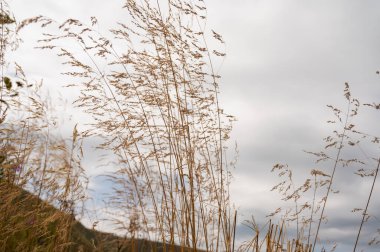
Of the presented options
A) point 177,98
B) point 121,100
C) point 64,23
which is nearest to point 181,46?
point 177,98

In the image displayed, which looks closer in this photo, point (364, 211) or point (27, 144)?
point (364, 211)

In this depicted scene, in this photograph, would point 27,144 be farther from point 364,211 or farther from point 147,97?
point 364,211

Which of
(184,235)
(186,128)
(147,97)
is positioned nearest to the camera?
(184,235)

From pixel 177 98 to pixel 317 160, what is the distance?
4.55ft

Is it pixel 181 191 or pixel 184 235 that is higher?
pixel 181 191

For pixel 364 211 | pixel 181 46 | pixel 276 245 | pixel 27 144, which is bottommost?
pixel 276 245

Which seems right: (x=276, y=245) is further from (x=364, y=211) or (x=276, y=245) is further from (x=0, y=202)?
(x=0, y=202)

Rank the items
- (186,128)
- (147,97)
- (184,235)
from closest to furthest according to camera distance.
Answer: (184,235)
(186,128)
(147,97)

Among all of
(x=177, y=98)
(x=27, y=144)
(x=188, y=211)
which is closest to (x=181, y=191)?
(x=188, y=211)

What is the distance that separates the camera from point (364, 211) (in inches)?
128

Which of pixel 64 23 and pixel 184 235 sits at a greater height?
pixel 64 23

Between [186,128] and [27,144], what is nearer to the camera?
[186,128]

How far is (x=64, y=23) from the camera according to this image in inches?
139

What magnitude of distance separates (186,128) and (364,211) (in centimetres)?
157
